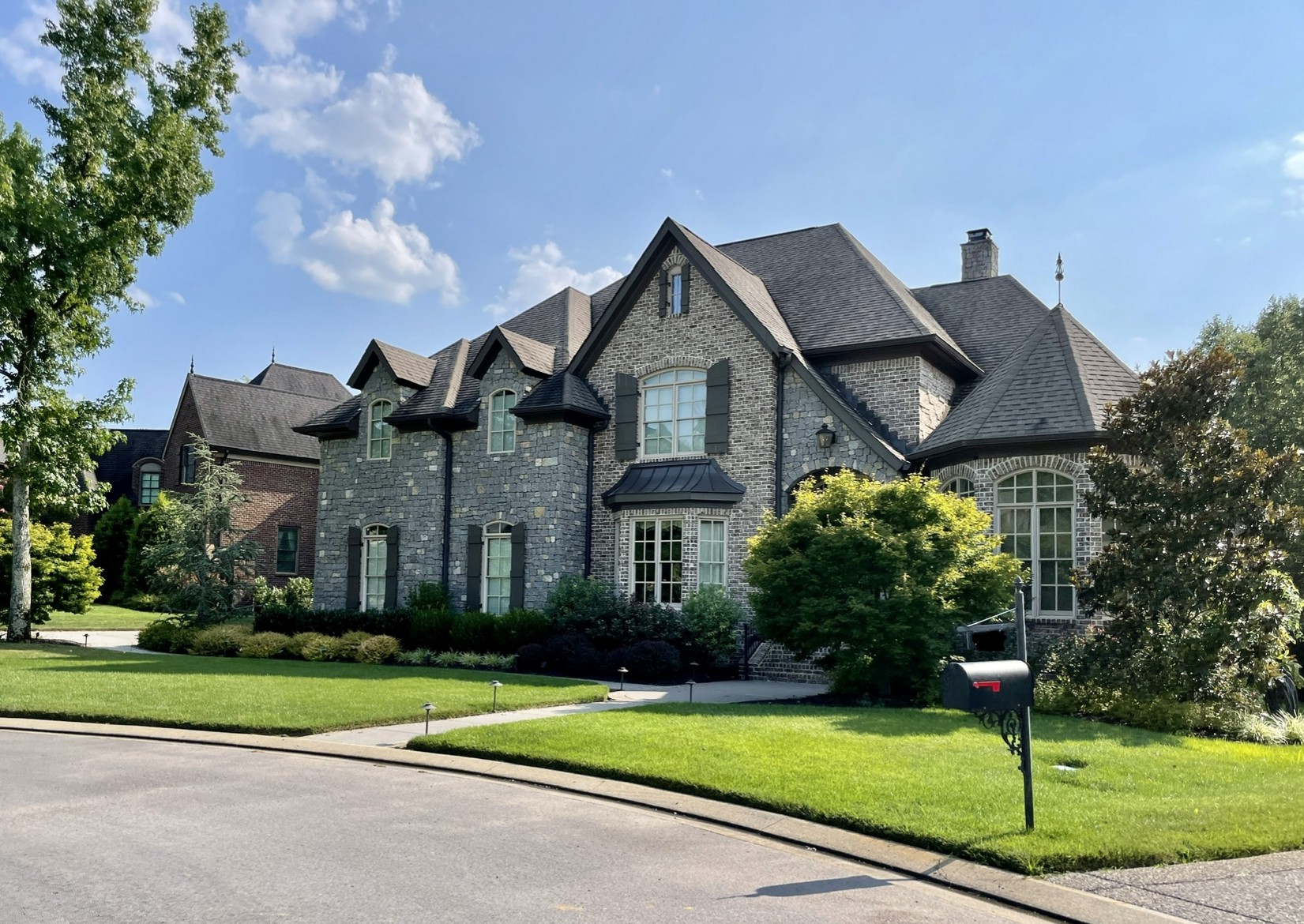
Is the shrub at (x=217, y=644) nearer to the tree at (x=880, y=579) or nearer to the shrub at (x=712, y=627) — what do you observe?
the shrub at (x=712, y=627)

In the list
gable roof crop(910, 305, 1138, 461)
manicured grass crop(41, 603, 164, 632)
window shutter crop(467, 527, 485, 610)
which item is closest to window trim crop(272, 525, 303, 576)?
manicured grass crop(41, 603, 164, 632)

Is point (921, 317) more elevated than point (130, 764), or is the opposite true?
point (921, 317)

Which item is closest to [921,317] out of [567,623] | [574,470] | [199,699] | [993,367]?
[993,367]

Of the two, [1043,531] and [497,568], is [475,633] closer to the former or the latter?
[497,568]

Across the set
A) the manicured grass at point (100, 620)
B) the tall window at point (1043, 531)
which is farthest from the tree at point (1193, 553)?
the manicured grass at point (100, 620)

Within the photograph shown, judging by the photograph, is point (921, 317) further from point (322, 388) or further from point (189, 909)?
point (322, 388)

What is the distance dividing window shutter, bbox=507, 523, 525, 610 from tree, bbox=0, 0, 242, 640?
12.2 metres

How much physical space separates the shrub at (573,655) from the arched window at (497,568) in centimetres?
382

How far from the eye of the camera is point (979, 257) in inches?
1045

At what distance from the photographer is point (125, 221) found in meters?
25.3

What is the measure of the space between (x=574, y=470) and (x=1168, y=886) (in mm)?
17545

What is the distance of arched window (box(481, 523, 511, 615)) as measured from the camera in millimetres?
23250

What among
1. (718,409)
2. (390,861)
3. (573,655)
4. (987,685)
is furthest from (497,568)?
(987,685)

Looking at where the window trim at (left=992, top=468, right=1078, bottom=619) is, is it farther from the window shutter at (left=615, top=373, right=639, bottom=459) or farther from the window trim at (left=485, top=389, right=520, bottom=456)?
the window trim at (left=485, top=389, right=520, bottom=456)
